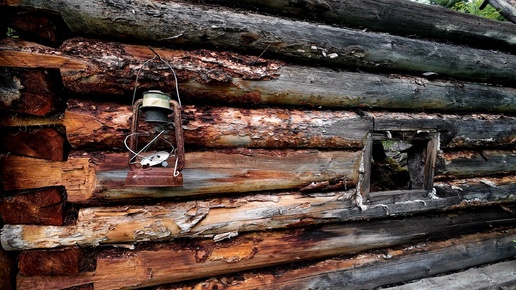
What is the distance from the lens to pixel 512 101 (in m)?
2.98

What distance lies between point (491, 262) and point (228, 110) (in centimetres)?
306

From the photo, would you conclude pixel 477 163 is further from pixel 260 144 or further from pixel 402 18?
pixel 260 144

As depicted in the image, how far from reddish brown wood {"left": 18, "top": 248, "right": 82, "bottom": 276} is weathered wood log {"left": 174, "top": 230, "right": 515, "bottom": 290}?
22.2 inches

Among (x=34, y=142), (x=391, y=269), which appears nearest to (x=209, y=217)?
(x=34, y=142)

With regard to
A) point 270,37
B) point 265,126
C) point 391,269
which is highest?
point 270,37

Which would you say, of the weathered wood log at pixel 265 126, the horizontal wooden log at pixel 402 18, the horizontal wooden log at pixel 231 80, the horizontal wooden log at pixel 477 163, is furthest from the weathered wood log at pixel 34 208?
the horizontal wooden log at pixel 477 163

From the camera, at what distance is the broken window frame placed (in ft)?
7.64

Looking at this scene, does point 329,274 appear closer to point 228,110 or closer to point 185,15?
point 228,110

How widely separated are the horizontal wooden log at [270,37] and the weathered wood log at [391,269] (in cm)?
159

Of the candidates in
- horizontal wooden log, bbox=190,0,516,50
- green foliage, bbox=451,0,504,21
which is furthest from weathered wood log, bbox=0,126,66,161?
green foliage, bbox=451,0,504,21

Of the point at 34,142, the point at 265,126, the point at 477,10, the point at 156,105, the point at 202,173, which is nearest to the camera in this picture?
the point at 156,105

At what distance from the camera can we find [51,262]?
5.57ft

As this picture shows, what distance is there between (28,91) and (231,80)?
3.67 ft

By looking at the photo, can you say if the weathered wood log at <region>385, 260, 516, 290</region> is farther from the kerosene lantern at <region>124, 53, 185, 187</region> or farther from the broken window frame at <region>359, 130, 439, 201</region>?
the kerosene lantern at <region>124, 53, 185, 187</region>
